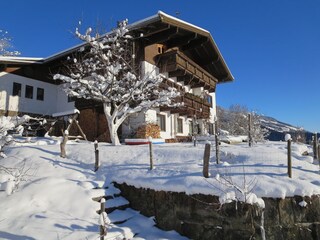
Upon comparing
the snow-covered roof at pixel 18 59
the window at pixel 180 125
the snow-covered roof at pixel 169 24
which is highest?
the snow-covered roof at pixel 169 24

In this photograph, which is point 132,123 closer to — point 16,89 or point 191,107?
point 191,107

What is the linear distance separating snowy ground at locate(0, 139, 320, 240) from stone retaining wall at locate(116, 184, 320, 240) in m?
0.24

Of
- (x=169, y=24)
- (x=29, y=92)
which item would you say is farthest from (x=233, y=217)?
(x=29, y=92)

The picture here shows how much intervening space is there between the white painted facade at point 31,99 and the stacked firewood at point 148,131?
897cm

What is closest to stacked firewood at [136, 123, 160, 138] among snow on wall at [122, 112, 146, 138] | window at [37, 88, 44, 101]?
snow on wall at [122, 112, 146, 138]

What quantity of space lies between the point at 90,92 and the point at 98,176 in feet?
25.1

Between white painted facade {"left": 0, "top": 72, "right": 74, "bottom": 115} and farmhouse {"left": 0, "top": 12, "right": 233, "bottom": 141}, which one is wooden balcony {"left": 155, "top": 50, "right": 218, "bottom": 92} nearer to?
farmhouse {"left": 0, "top": 12, "right": 233, "bottom": 141}

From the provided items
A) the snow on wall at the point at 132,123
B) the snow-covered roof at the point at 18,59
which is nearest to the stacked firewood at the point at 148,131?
the snow on wall at the point at 132,123

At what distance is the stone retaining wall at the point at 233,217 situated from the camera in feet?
23.9

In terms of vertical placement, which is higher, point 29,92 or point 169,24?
point 169,24

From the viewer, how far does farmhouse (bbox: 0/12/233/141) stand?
20.6 m

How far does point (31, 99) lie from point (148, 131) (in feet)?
41.7

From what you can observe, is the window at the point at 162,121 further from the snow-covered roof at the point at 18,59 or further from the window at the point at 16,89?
the window at the point at 16,89

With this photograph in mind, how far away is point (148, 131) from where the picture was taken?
63.3ft
